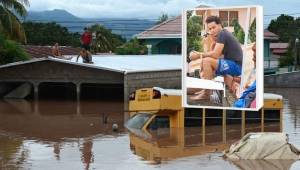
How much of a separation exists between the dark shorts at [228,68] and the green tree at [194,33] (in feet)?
2.89

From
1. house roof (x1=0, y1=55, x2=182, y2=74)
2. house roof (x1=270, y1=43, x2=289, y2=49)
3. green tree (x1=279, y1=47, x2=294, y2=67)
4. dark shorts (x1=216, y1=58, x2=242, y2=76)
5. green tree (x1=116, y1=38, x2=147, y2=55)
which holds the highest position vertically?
house roof (x1=270, y1=43, x2=289, y2=49)

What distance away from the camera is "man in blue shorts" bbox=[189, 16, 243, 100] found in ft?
63.0

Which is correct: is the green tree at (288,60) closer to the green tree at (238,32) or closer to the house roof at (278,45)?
the house roof at (278,45)

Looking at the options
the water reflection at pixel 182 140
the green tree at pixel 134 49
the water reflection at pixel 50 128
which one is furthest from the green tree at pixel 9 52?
the water reflection at pixel 182 140

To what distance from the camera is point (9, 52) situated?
138 ft

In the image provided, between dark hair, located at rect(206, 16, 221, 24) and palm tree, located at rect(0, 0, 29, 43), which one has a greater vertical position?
palm tree, located at rect(0, 0, 29, 43)

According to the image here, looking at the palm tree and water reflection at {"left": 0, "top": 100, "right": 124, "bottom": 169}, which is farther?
the palm tree

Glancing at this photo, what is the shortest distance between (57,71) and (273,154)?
21639mm

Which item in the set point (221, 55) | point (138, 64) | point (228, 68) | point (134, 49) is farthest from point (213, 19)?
point (134, 49)

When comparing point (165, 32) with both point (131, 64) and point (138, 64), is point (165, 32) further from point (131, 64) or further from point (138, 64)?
point (131, 64)

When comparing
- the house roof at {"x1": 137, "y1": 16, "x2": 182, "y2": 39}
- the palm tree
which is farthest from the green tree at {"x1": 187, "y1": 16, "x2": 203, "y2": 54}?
the house roof at {"x1": 137, "y1": 16, "x2": 182, "y2": 39}

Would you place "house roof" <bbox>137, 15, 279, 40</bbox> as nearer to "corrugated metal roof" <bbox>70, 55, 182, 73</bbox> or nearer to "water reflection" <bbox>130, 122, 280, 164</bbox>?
"corrugated metal roof" <bbox>70, 55, 182, 73</bbox>

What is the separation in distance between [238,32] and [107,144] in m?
4.81

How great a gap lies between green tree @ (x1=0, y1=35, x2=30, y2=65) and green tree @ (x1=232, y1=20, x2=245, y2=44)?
2482cm
